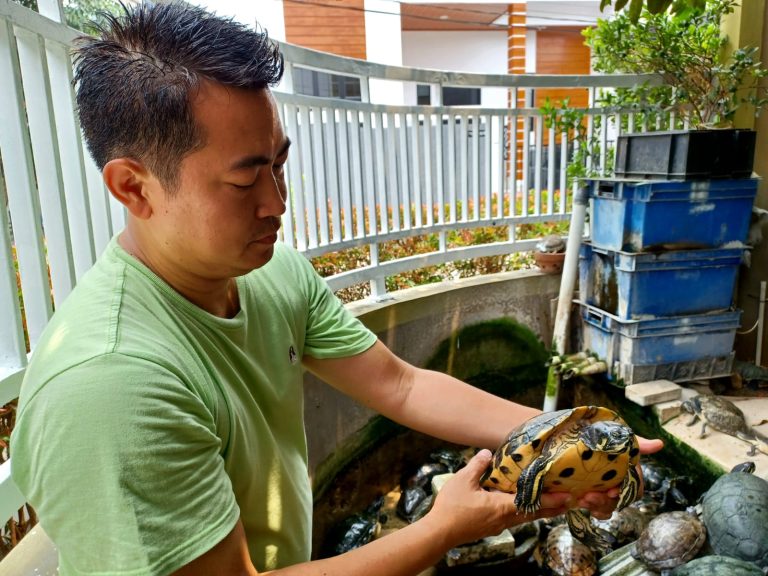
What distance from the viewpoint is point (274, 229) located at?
3.63ft

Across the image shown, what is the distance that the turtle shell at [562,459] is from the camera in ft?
4.79

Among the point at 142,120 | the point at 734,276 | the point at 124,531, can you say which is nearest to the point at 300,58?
the point at 142,120

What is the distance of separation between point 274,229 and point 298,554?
80cm

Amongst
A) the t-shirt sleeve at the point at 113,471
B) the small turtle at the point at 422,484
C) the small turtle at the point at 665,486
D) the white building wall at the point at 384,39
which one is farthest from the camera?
the white building wall at the point at 384,39

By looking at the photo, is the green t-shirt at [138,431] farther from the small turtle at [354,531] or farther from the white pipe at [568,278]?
the white pipe at [568,278]

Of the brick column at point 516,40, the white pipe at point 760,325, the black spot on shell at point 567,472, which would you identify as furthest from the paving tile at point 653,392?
the brick column at point 516,40

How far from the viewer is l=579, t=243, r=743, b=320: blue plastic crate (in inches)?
154

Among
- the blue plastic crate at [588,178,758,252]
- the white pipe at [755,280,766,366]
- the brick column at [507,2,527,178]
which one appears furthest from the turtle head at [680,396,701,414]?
the brick column at [507,2,527,178]

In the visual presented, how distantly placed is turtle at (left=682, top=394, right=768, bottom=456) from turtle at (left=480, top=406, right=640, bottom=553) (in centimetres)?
231

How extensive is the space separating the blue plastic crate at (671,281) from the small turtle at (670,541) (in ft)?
4.94

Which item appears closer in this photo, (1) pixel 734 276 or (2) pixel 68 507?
(2) pixel 68 507

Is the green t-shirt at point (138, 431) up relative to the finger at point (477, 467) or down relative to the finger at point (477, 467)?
up

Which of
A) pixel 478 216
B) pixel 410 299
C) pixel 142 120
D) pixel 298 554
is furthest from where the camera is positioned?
pixel 478 216

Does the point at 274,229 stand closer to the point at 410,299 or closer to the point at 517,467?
the point at 517,467
